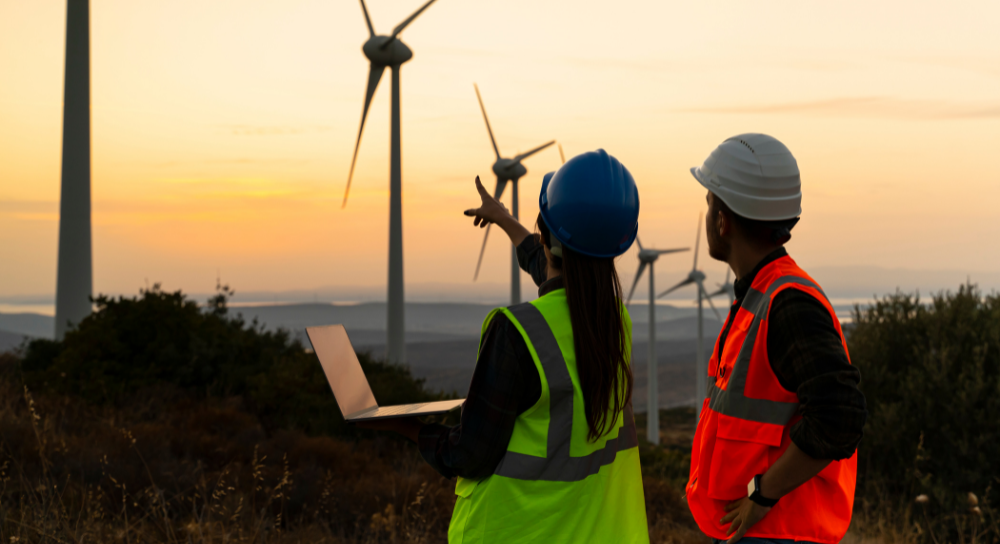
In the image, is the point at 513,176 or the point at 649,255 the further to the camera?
the point at 649,255

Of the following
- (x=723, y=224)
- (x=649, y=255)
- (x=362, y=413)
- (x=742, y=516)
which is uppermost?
(x=649, y=255)

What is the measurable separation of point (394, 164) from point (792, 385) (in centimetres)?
2146

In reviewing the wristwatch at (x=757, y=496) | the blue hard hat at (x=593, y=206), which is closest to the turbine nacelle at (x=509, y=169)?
the blue hard hat at (x=593, y=206)

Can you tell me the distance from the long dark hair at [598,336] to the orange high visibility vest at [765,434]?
389 millimetres

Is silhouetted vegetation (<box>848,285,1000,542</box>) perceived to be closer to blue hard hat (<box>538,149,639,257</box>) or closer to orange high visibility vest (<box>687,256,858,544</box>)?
orange high visibility vest (<box>687,256,858,544</box>)

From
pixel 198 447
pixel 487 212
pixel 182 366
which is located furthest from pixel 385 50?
pixel 487 212

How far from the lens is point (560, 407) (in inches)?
80.4

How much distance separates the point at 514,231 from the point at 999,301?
10.7m

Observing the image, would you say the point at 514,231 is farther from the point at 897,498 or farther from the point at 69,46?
the point at 69,46

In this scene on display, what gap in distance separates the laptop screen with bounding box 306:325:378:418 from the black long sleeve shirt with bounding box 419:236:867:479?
14.2 inches

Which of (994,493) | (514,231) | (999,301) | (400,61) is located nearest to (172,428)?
(514,231)

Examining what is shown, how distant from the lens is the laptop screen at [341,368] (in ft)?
7.38

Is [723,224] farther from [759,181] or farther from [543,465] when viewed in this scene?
[543,465]

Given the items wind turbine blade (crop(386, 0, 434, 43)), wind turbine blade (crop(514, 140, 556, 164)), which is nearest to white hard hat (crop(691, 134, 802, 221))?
wind turbine blade (crop(386, 0, 434, 43))
